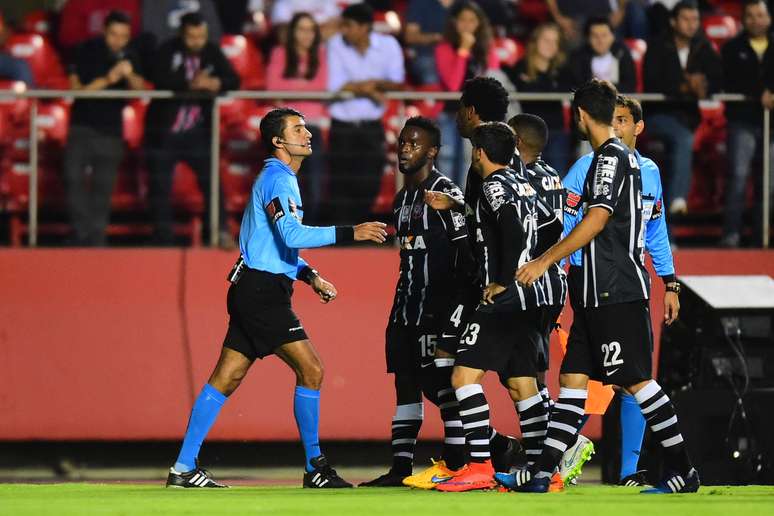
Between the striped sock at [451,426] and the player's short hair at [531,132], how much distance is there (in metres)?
1.42

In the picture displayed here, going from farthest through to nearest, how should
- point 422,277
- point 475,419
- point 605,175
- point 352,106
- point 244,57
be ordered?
1. point 244,57
2. point 352,106
3. point 422,277
4. point 475,419
5. point 605,175

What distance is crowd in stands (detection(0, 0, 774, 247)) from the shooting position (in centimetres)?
1177

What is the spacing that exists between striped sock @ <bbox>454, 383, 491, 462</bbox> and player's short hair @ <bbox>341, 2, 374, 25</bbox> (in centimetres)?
528

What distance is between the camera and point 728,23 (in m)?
15.0

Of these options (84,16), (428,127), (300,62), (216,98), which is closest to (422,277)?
(428,127)

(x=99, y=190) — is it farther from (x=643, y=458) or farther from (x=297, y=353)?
(x=643, y=458)

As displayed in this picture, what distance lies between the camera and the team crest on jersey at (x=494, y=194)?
25.6 ft

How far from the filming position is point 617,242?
7.73 m

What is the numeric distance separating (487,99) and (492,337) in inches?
55.9

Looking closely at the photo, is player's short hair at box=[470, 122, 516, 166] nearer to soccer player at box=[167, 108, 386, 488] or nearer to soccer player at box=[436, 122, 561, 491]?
soccer player at box=[436, 122, 561, 491]

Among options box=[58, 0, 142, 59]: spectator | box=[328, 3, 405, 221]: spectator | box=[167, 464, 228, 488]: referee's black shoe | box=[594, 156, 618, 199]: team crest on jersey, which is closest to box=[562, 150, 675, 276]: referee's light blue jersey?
box=[594, 156, 618, 199]: team crest on jersey

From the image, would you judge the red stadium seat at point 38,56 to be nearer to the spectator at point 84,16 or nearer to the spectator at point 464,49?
the spectator at point 84,16

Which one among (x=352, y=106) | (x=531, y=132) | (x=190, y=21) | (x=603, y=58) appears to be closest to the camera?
(x=531, y=132)

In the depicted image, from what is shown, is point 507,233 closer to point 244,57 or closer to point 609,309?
point 609,309
